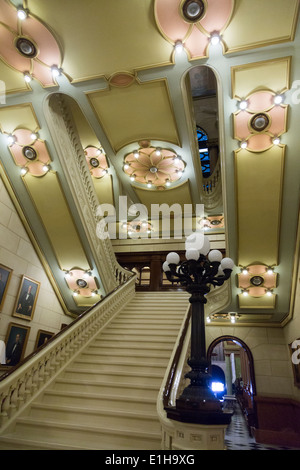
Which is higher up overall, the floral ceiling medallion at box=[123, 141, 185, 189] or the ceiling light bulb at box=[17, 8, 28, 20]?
the floral ceiling medallion at box=[123, 141, 185, 189]

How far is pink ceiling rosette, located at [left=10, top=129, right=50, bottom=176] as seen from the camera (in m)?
5.62

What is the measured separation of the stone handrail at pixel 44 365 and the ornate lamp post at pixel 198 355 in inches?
84.2

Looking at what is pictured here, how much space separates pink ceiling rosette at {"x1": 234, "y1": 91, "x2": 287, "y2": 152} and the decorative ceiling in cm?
2

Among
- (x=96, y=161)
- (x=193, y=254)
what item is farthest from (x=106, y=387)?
(x=96, y=161)

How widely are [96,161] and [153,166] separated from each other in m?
1.87

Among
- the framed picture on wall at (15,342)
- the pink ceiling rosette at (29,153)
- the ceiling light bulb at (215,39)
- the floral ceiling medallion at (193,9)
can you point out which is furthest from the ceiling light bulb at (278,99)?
the framed picture on wall at (15,342)

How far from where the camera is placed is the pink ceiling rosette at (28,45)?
397 cm

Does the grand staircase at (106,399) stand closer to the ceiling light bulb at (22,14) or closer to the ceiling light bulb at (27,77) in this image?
the ceiling light bulb at (27,77)

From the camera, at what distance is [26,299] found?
6.21 metres

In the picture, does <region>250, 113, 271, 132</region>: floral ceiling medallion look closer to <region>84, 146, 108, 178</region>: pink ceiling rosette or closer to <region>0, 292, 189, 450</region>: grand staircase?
<region>0, 292, 189, 450</region>: grand staircase

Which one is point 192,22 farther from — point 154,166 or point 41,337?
point 41,337

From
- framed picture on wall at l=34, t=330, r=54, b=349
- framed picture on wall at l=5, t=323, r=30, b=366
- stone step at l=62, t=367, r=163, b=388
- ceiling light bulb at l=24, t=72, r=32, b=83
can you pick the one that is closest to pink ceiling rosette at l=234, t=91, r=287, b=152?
ceiling light bulb at l=24, t=72, r=32, b=83

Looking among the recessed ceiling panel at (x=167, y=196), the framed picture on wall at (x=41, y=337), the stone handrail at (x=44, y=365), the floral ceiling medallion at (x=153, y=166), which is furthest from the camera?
the recessed ceiling panel at (x=167, y=196)

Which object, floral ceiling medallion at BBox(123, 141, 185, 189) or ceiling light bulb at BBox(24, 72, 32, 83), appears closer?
ceiling light bulb at BBox(24, 72, 32, 83)
